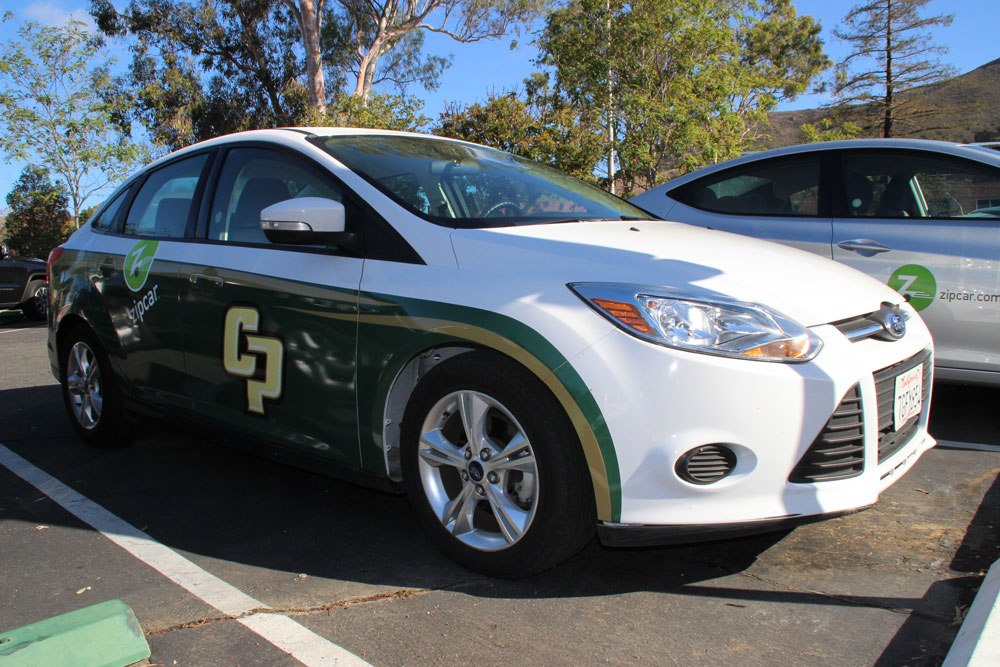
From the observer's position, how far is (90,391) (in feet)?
14.9

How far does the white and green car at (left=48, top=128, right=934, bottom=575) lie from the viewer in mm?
2363

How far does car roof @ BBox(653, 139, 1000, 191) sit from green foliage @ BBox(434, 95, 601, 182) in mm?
10566

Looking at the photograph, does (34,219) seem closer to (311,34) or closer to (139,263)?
(311,34)

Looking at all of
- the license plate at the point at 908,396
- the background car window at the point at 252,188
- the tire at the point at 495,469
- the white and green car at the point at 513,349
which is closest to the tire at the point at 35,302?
the white and green car at the point at 513,349

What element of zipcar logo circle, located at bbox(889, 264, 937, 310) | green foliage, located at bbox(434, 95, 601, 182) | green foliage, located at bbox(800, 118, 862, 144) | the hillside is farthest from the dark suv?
the hillside

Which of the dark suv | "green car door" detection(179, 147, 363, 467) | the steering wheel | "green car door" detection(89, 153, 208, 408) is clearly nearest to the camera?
"green car door" detection(179, 147, 363, 467)

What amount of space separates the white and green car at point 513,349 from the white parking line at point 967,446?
57.6 inches

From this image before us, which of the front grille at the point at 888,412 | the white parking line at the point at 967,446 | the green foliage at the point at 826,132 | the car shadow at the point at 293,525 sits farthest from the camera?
the green foliage at the point at 826,132

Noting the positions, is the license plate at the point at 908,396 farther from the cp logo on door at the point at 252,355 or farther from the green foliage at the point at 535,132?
the green foliage at the point at 535,132

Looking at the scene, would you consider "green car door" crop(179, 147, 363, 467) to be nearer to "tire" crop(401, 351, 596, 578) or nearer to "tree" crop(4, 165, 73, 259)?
"tire" crop(401, 351, 596, 578)

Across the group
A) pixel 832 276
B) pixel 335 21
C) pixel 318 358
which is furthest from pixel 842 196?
pixel 335 21

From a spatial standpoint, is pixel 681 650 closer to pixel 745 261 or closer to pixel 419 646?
pixel 419 646

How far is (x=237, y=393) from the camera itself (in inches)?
136

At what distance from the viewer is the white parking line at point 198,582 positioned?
2320 millimetres
